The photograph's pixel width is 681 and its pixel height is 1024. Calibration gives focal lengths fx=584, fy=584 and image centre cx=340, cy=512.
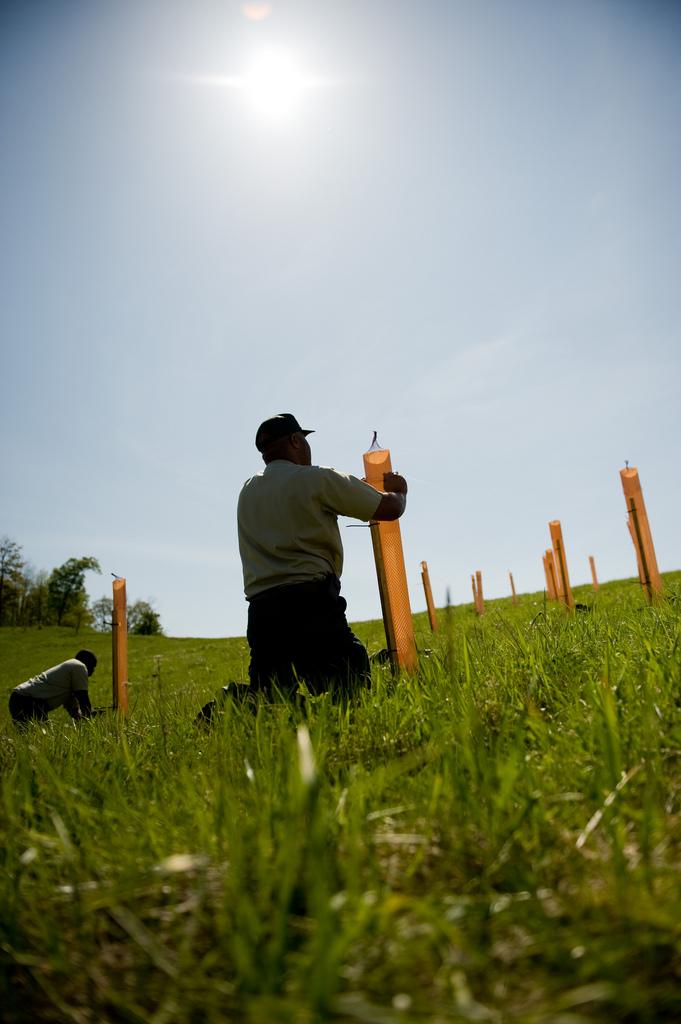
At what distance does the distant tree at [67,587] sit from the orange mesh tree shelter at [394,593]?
77.4 meters

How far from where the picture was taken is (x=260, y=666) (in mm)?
3607

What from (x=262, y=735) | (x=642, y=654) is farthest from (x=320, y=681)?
(x=642, y=654)

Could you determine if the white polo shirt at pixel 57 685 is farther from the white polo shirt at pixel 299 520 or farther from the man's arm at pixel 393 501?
the man's arm at pixel 393 501

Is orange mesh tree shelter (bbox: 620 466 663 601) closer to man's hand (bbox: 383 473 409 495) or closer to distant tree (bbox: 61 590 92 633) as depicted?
man's hand (bbox: 383 473 409 495)

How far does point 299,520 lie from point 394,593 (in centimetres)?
103

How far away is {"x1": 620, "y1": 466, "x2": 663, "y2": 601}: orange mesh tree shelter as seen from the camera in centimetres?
797

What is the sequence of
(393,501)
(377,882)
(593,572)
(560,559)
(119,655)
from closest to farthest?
(377,882)
(393,501)
(119,655)
(560,559)
(593,572)

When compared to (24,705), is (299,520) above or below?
above

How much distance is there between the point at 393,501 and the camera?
3756 millimetres

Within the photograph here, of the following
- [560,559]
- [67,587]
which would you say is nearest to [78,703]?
[560,559]

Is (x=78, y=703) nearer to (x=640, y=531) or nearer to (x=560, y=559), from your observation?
(x=560, y=559)

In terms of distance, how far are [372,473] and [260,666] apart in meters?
1.82

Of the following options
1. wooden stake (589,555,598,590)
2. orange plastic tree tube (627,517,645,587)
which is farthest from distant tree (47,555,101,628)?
orange plastic tree tube (627,517,645,587)

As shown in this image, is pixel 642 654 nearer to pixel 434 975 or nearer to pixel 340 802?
pixel 340 802
